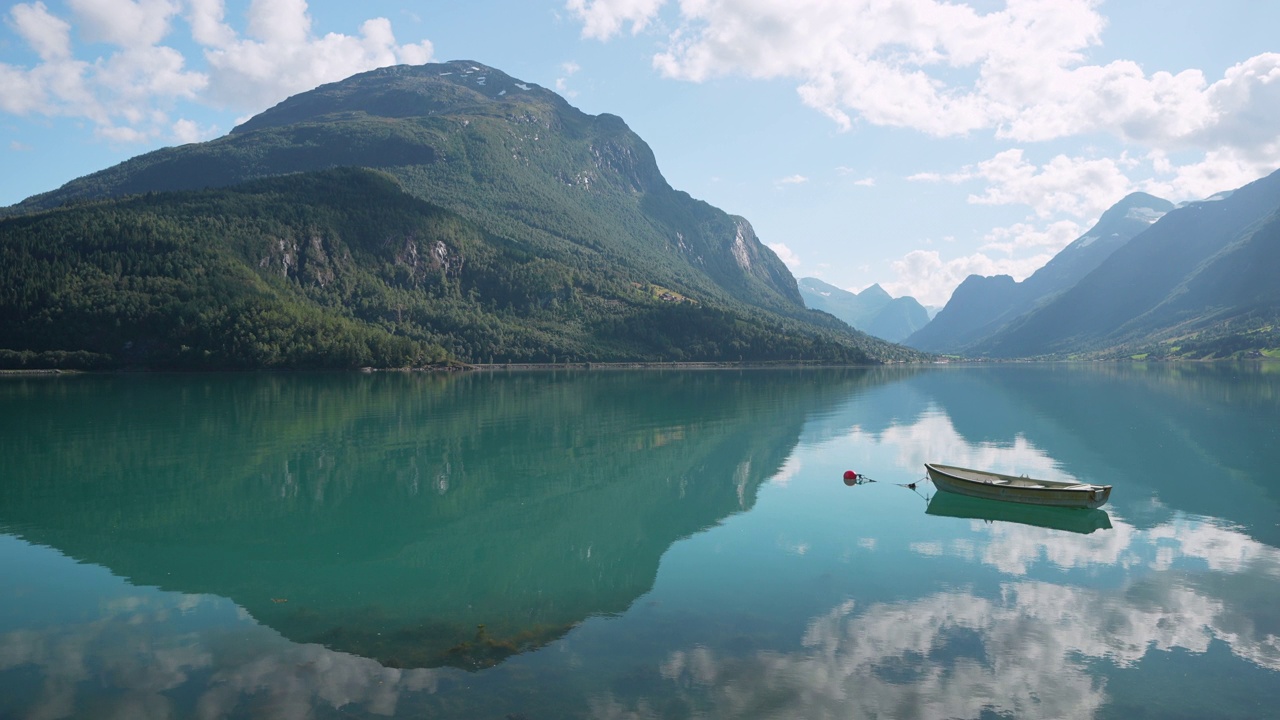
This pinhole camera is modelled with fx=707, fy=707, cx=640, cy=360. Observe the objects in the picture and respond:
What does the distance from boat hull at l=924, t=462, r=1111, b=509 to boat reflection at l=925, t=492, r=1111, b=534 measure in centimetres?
35

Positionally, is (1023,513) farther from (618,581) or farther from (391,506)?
(391,506)

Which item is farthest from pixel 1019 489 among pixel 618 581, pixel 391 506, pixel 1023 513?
pixel 391 506

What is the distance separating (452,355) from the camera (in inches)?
7288

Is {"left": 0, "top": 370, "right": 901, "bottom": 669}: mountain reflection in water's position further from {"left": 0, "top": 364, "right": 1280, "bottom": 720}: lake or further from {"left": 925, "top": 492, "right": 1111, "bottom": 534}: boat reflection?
{"left": 925, "top": 492, "right": 1111, "bottom": 534}: boat reflection

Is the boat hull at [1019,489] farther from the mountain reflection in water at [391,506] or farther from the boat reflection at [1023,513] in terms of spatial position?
the mountain reflection in water at [391,506]

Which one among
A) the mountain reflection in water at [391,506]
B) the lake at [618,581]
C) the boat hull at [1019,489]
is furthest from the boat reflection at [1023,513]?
Answer: the mountain reflection in water at [391,506]

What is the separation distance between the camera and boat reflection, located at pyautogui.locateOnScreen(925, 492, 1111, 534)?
28.0 m

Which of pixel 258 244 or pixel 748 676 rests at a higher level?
pixel 258 244

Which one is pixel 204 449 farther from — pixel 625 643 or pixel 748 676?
pixel 748 676

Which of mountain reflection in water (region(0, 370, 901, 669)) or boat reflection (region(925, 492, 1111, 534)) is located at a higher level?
boat reflection (region(925, 492, 1111, 534))

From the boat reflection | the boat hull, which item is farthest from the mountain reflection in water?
the boat hull

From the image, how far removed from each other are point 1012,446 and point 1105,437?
32.0ft

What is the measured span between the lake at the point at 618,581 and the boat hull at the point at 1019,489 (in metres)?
0.64

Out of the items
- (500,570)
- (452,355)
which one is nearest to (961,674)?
(500,570)
